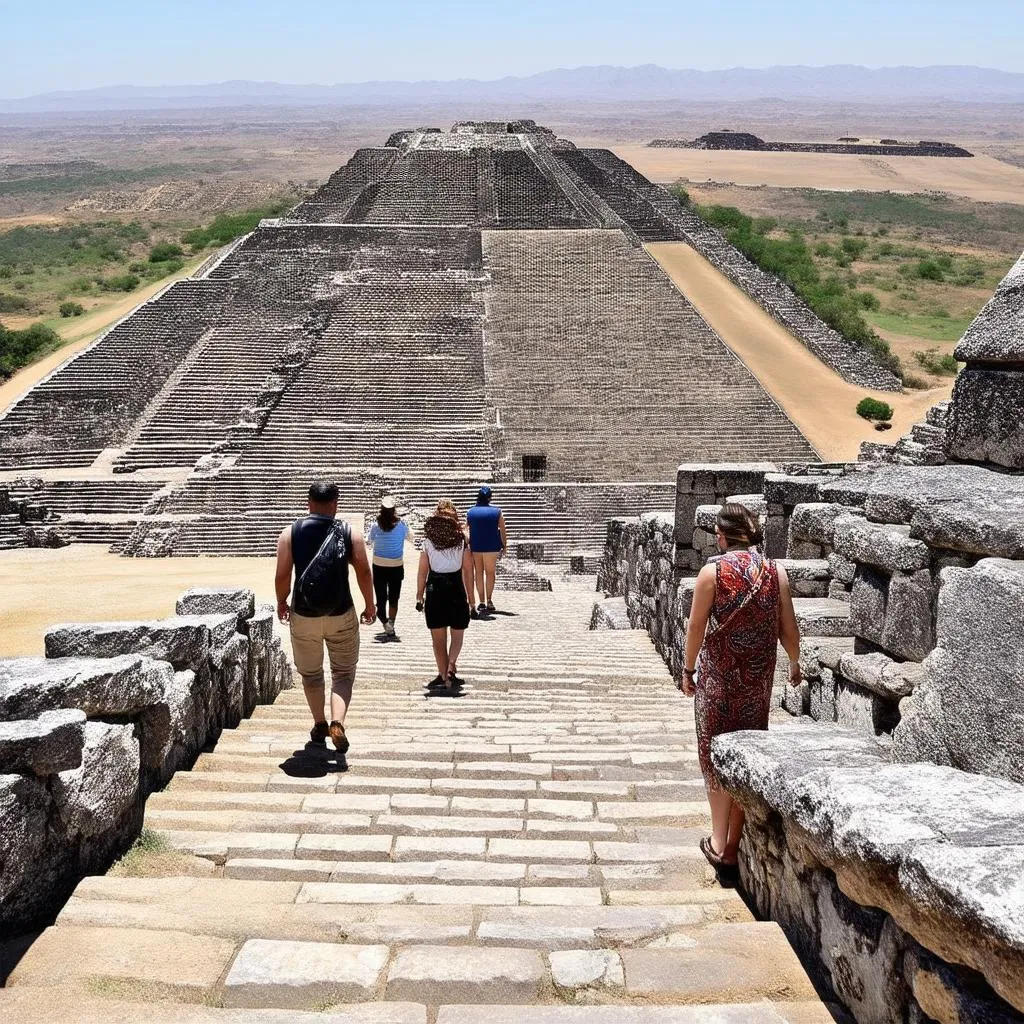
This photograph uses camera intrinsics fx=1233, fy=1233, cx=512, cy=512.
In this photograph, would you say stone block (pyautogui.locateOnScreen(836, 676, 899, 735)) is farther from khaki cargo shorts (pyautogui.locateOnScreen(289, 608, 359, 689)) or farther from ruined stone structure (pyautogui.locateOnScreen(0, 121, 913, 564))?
ruined stone structure (pyautogui.locateOnScreen(0, 121, 913, 564))

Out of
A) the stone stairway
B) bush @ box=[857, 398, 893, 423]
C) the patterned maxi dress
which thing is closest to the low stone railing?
the stone stairway

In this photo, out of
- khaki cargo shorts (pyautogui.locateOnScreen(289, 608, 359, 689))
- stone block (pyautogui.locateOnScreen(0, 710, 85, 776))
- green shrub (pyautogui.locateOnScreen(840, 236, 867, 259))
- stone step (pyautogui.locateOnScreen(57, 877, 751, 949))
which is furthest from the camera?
green shrub (pyautogui.locateOnScreen(840, 236, 867, 259))

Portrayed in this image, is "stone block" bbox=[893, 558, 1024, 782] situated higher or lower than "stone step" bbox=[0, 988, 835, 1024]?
higher

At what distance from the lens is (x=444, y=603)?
6.74 metres

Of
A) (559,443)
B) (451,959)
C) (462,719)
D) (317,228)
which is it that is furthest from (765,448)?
(451,959)

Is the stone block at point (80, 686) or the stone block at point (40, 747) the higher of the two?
the stone block at point (40, 747)

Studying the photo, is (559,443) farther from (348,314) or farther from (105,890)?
(105,890)

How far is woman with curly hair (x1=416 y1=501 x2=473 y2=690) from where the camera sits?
6730mm

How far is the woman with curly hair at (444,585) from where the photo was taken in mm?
6730

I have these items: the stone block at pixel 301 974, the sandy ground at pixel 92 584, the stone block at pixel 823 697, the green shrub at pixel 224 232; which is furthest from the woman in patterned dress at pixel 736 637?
the green shrub at pixel 224 232

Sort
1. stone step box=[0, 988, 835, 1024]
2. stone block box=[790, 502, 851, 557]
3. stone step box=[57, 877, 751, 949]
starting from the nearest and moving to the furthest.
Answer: stone step box=[0, 988, 835, 1024] < stone step box=[57, 877, 751, 949] < stone block box=[790, 502, 851, 557]

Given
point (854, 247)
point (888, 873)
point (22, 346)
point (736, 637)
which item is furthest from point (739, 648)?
point (854, 247)

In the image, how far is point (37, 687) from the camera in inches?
134

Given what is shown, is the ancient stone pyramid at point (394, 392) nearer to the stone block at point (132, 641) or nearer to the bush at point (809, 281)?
the bush at point (809, 281)
